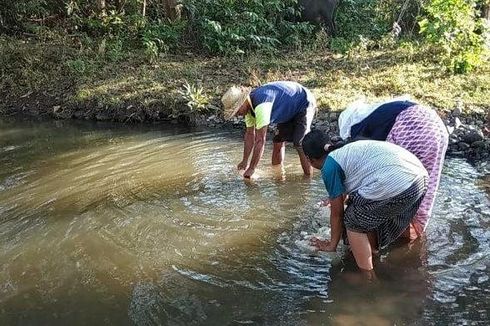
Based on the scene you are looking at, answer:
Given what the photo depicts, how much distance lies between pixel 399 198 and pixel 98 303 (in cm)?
212

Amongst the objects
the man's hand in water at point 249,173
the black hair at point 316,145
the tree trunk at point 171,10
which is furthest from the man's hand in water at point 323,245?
the tree trunk at point 171,10

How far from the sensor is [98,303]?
3752 millimetres

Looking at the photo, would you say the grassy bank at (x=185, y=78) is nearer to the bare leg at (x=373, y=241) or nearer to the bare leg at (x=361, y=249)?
the bare leg at (x=373, y=241)

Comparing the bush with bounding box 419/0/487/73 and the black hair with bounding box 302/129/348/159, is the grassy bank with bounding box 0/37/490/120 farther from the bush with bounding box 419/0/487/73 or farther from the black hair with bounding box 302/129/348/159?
the black hair with bounding box 302/129/348/159

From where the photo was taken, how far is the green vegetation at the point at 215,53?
976cm

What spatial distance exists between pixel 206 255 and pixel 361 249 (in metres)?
1.28

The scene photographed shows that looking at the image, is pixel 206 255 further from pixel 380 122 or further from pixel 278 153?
pixel 278 153

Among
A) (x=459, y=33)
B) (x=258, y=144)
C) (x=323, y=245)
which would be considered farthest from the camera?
(x=459, y=33)

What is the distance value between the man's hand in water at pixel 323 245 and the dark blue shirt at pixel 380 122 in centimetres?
83

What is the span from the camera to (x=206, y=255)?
4465 millimetres

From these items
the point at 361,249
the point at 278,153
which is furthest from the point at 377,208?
the point at 278,153

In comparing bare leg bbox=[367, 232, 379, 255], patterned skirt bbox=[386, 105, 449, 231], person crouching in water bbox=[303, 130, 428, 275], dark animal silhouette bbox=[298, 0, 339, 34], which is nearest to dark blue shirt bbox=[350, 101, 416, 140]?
patterned skirt bbox=[386, 105, 449, 231]

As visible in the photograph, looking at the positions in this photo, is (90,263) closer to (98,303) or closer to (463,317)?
(98,303)

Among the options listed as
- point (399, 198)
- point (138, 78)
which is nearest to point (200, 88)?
point (138, 78)
